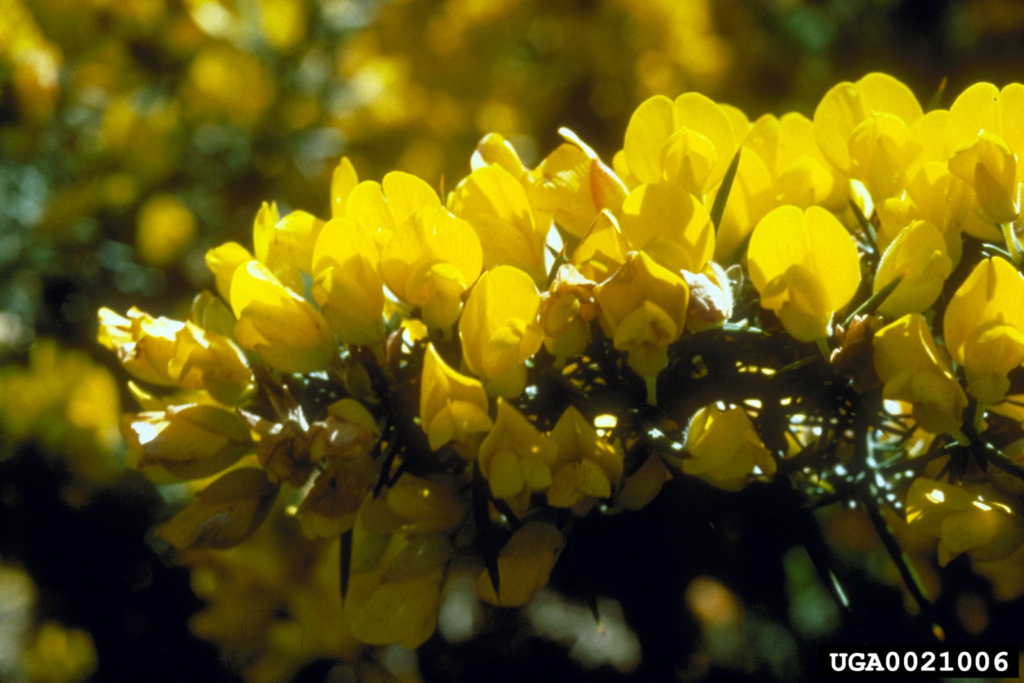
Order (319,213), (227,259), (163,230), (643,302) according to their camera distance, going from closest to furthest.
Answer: (643,302) → (227,259) → (163,230) → (319,213)

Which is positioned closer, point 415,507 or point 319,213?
point 415,507

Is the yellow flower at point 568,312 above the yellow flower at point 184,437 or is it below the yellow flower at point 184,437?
above

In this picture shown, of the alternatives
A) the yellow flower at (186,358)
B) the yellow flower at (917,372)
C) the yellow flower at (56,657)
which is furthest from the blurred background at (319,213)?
the yellow flower at (186,358)

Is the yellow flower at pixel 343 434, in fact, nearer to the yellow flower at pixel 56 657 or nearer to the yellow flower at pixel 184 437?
the yellow flower at pixel 184 437

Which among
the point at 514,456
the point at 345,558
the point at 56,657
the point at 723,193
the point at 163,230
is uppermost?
the point at 723,193

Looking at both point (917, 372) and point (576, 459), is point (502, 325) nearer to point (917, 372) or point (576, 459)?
point (576, 459)

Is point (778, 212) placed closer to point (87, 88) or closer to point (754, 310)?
point (754, 310)

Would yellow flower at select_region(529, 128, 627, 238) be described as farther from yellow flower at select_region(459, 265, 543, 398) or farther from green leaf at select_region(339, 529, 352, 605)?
green leaf at select_region(339, 529, 352, 605)

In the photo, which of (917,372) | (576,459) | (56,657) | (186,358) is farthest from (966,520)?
(56,657)
